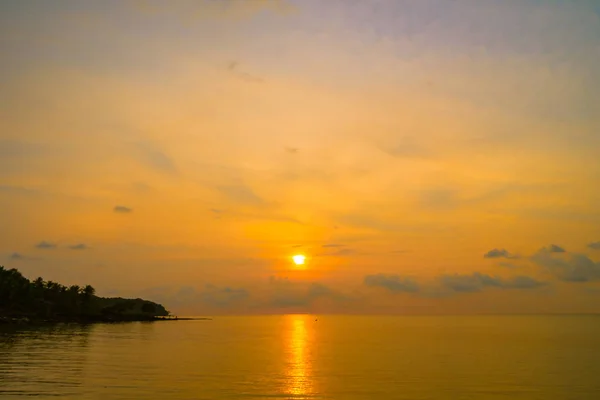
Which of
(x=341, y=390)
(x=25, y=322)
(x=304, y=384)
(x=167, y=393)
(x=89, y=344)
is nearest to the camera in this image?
(x=167, y=393)

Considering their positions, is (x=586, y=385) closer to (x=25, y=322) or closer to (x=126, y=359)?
(x=126, y=359)

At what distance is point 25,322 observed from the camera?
159875mm

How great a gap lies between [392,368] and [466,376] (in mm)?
12420

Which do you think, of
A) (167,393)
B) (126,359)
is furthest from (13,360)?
(167,393)

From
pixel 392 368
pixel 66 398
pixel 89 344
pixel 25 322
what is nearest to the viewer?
pixel 66 398

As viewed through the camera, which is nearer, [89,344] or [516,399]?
[516,399]

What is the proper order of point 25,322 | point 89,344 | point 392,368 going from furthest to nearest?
point 25,322 < point 89,344 < point 392,368

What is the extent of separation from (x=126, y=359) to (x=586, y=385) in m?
67.8

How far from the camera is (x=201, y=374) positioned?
68.3 metres

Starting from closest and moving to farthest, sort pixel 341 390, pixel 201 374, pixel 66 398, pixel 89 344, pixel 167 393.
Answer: pixel 66 398 < pixel 167 393 < pixel 341 390 < pixel 201 374 < pixel 89 344

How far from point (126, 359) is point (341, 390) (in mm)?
41143

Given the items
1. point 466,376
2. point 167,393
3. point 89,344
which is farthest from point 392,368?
point 89,344

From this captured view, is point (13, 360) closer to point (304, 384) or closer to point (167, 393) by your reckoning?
point (167, 393)

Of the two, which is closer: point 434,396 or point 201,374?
point 434,396
